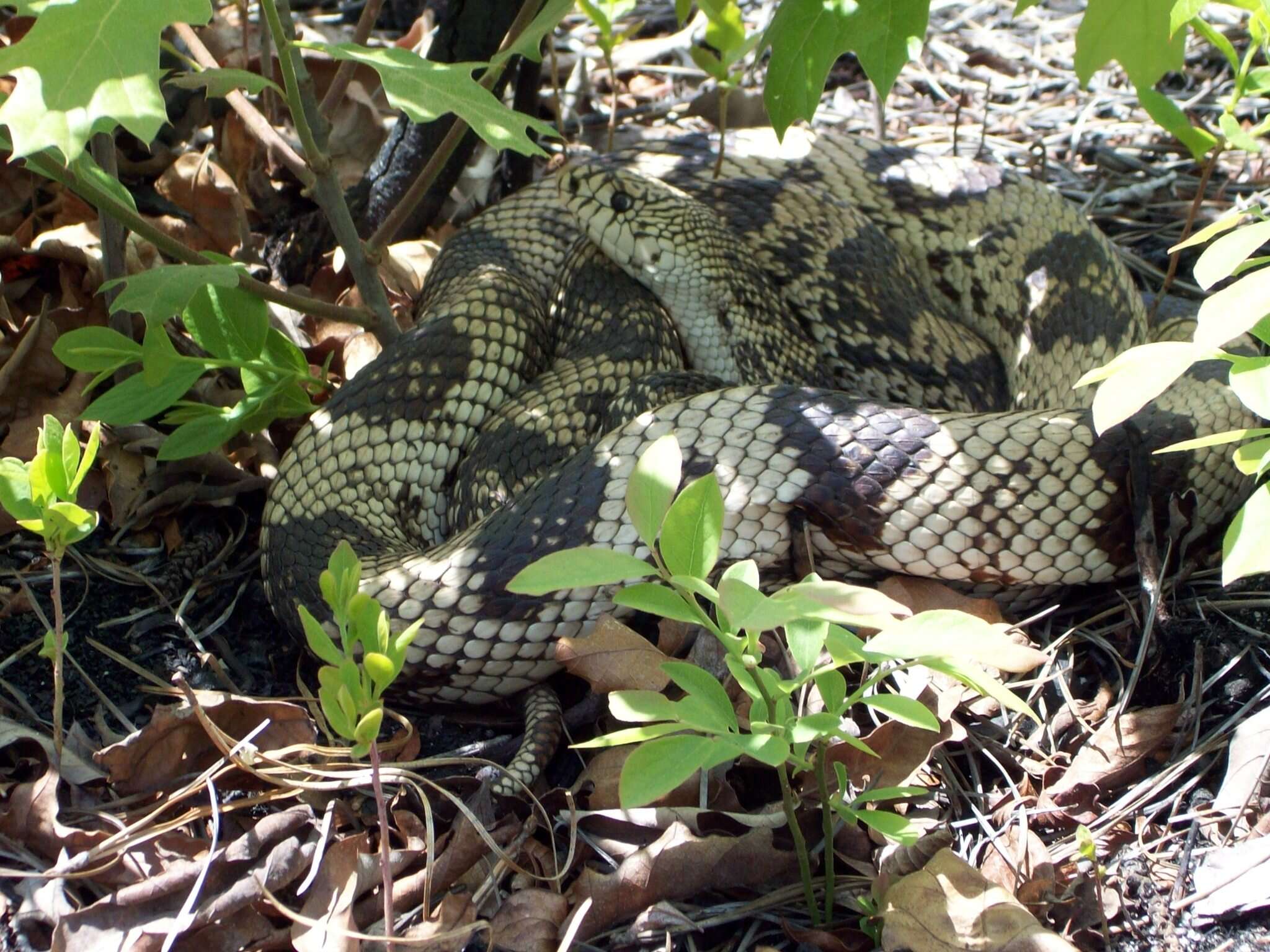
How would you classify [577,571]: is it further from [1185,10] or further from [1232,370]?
[1185,10]

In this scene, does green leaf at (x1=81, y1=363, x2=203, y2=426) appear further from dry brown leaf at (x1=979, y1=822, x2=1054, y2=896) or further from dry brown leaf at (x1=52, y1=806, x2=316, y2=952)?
dry brown leaf at (x1=979, y1=822, x2=1054, y2=896)

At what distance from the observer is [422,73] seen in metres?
2.32

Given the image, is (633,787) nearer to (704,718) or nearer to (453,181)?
(704,718)

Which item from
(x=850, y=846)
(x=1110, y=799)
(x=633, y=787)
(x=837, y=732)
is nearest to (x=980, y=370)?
(x=1110, y=799)

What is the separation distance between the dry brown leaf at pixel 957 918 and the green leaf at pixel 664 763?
18.7 inches

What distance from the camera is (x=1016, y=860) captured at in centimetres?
222

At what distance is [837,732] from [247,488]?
209 cm

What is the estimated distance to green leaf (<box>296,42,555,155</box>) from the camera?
2.24 m

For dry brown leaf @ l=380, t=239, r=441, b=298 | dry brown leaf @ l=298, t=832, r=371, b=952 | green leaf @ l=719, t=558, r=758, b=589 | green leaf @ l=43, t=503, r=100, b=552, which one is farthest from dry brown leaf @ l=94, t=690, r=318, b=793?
dry brown leaf @ l=380, t=239, r=441, b=298

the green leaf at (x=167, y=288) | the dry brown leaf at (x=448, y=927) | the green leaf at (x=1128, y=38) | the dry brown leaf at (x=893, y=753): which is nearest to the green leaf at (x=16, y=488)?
the green leaf at (x=167, y=288)

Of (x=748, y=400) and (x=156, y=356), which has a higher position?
(x=156, y=356)

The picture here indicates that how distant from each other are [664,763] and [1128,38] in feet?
7.25

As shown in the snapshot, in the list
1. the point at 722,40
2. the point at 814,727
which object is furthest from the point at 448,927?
the point at 722,40

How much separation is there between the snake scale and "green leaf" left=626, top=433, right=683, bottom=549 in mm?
916
